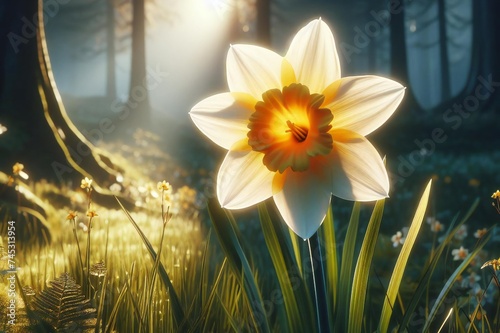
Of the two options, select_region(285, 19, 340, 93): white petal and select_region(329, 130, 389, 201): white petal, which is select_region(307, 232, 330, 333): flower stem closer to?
select_region(329, 130, 389, 201): white petal

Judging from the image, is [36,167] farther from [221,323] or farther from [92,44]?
[92,44]

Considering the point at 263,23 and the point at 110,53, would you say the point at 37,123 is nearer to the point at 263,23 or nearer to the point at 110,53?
the point at 263,23

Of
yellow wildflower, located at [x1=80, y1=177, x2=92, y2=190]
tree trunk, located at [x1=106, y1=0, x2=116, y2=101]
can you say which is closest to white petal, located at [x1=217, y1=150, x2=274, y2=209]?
yellow wildflower, located at [x1=80, y1=177, x2=92, y2=190]

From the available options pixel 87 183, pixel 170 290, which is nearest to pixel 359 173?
pixel 170 290

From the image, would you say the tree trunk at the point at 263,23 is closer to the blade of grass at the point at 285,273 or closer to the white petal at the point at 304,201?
the blade of grass at the point at 285,273

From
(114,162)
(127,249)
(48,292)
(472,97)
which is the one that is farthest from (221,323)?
(472,97)

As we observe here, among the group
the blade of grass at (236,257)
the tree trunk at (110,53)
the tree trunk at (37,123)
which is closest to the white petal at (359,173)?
the blade of grass at (236,257)
